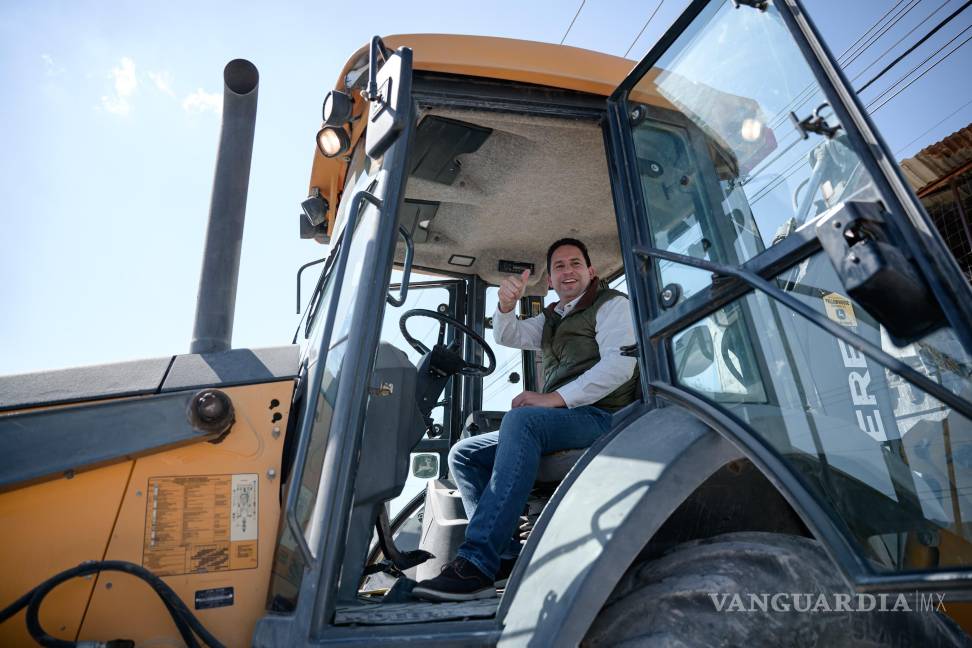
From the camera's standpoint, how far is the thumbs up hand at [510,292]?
Answer: 8.91 ft

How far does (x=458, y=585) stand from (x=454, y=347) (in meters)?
1.38

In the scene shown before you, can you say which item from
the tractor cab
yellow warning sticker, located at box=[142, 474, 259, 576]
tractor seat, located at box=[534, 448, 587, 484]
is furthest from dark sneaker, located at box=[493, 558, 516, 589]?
yellow warning sticker, located at box=[142, 474, 259, 576]

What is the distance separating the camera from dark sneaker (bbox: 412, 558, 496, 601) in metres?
1.73

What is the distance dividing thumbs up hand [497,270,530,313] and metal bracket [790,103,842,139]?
1.33m

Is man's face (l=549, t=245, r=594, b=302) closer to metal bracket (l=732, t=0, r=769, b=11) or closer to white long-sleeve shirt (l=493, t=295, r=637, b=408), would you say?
white long-sleeve shirt (l=493, t=295, r=637, b=408)

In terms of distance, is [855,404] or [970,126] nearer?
[855,404]

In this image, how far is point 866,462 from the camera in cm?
131

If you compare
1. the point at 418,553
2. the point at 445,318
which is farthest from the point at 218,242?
the point at 418,553

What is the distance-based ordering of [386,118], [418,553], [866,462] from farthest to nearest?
1. [418,553]
2. [386,118]
3. [866,462]

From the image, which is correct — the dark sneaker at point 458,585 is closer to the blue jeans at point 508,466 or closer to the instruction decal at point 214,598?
the blue jeans at point 508,466

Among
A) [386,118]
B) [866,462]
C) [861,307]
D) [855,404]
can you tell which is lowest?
[866,462]

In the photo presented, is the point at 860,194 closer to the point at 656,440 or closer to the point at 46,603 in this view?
the point at 656,440

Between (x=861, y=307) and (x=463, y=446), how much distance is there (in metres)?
1.57

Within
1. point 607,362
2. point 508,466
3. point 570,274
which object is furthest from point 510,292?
point 508,466
